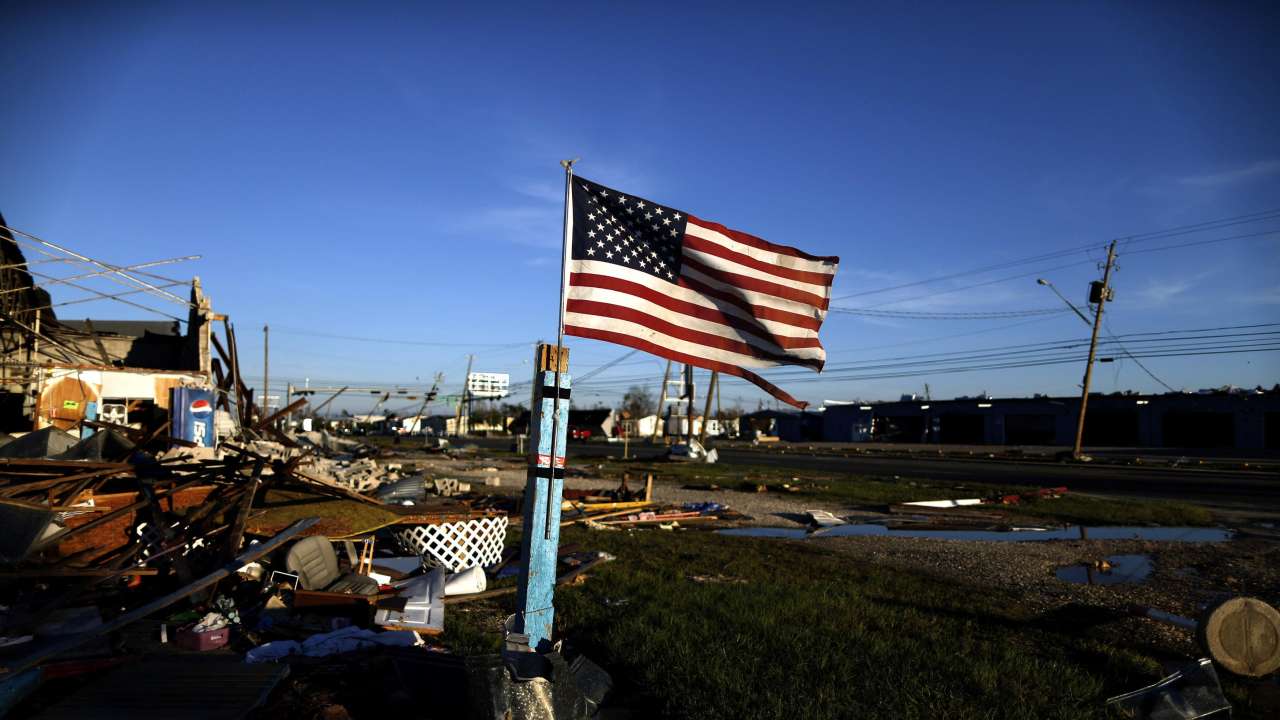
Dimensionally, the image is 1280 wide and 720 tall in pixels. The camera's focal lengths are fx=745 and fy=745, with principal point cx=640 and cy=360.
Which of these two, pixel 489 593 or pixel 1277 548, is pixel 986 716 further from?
pixel 1277 548

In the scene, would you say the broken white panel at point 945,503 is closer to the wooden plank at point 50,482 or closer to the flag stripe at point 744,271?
the flag stripe at point 744,271

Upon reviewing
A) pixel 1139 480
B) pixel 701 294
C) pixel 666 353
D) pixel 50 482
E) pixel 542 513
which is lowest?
pixel 1139 480

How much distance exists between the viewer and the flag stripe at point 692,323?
6189 mm

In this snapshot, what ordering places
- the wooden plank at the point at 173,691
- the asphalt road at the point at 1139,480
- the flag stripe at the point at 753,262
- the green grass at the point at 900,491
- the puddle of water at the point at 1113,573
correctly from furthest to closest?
the asphalt road at the point at 1139,480 → the green grass at the point at 900,491 → the puddle of water at the point at 1113,573 → the flag stripe at the point at 753,262 → the wooden plank at the point at 173,691

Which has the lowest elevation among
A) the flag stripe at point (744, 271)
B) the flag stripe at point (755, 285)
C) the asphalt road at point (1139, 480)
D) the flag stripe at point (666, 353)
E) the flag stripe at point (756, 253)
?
the asphalt road at point (1139, 480)

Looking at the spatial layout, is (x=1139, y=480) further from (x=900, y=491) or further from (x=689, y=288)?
(x=689, y=288)

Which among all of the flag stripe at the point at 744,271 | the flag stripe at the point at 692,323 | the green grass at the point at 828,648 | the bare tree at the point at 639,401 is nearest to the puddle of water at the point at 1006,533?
the green grass at the point at 828,648

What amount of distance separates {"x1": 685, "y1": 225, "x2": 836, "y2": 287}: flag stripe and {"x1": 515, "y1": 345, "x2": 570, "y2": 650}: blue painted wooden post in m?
1.95

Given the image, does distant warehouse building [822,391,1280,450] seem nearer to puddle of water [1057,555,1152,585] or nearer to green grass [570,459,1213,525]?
green grass [570,459,1213,525]

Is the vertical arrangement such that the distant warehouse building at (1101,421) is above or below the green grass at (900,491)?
above

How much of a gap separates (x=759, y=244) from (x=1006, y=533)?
11.1m

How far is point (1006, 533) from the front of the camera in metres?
15.1

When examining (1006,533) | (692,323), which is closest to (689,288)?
(692,323)

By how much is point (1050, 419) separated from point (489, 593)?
226ft
